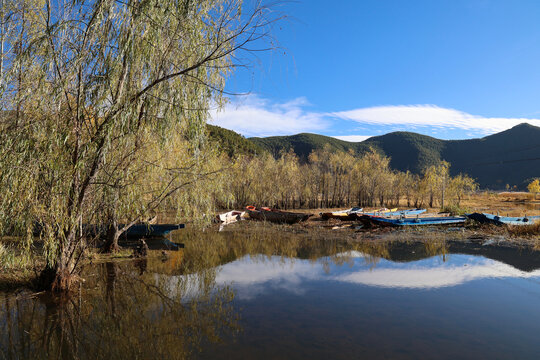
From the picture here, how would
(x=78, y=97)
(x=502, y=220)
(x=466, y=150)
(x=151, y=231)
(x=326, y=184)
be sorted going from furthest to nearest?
(x=466, y=150) < (x=326, y=184) < (x=502, y=220) < (x=151, y=231) < (x=78, y=97)

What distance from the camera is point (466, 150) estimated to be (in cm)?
11388

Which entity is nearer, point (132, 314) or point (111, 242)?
point (132, 314)

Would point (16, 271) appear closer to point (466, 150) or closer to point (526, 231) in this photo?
point (526, 231)

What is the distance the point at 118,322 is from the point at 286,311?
3.47 metres

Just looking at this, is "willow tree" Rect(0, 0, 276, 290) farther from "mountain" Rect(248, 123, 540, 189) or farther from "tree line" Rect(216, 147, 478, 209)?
"mountain" Rect(248, 123, 540, 189)

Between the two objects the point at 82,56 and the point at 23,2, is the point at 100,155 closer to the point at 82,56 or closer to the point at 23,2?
the point at 82,56

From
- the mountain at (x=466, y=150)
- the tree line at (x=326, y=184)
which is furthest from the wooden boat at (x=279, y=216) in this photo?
the mountain at (x=466, y=150)

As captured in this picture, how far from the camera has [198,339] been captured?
5.59m

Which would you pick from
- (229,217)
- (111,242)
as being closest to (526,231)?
(229,217)

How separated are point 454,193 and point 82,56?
143 ft

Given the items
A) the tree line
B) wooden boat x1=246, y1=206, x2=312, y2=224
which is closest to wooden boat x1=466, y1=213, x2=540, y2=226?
wooden boat x1=246, y1=206, x2=312, y2=224

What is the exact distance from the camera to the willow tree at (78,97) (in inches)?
225

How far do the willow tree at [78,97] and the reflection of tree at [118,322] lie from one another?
3.90ft

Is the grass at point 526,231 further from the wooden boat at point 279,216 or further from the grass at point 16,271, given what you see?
the grass at point 16,271
